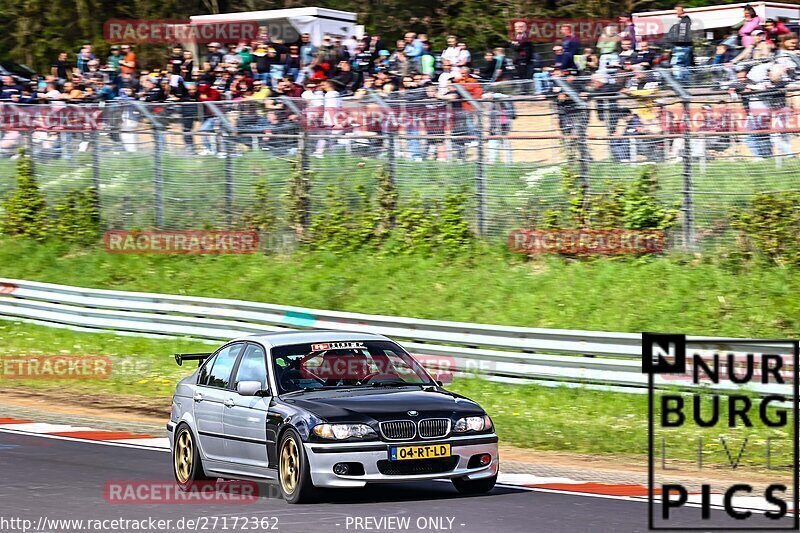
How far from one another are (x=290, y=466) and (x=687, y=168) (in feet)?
39.2

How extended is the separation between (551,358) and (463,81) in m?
Answer: 7.67

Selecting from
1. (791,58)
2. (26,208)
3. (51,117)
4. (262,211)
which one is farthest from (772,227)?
(26,208)

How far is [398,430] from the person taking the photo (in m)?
9.28

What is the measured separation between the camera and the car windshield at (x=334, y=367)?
1011 centimetres

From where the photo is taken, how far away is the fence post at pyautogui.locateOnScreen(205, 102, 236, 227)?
24.2m

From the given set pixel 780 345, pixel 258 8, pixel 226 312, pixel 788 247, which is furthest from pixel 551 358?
pixel 258 8

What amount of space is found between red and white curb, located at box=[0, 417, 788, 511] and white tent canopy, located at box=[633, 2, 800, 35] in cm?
1262

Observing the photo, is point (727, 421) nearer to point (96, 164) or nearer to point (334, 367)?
point (334, 367)

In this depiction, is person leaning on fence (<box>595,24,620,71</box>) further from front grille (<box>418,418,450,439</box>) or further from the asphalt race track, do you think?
front grille (<box>418,418,450,439</box>)

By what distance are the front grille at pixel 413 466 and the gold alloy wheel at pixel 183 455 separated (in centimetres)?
216

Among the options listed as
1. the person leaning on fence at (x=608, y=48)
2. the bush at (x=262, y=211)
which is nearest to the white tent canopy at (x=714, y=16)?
the person leaning on fence at (x=608, y=48)

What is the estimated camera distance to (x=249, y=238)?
81.2ft

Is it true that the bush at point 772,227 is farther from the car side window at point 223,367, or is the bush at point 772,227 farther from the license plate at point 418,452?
the license plate at point 418,452

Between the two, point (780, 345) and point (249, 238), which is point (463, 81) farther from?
point (780, 345)
